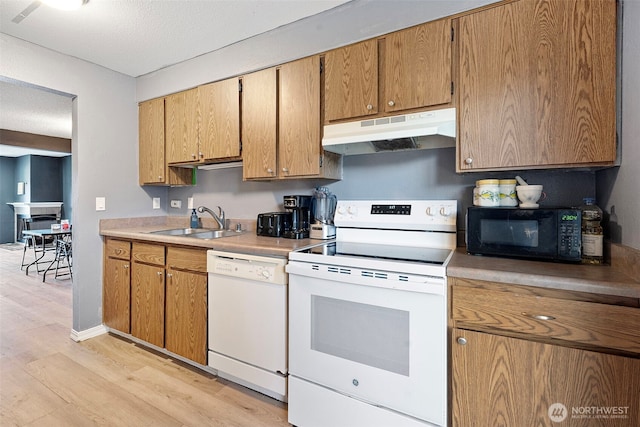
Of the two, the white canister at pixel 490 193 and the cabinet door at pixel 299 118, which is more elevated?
the cabinet door at pixel 299 118

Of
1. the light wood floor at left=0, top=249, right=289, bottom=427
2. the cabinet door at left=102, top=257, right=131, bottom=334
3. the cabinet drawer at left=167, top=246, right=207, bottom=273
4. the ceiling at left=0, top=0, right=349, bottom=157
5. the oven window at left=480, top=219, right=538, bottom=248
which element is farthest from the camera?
the cabinet door at left=102, top=257, right=131, bottom=334

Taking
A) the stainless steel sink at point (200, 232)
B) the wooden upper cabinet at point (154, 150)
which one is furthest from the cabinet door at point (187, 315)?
the wooden upper cabinet at point (154, 150)

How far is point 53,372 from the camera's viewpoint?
2055 millimetres

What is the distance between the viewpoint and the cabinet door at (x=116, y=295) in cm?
248

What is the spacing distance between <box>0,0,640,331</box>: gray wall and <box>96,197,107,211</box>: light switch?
37 millimetres

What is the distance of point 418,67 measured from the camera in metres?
1.63

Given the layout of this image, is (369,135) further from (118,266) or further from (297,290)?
(118,266)

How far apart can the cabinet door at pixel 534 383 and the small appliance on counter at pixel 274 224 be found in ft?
4.23

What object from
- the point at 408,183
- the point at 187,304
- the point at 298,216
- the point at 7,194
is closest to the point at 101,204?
the point at 187,304

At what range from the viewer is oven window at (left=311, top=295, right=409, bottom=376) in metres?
1.31

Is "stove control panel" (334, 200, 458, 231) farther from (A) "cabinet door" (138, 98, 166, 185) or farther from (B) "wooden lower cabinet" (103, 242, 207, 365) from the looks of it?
(A) "cabinet door" (138, 98, 166, 185)

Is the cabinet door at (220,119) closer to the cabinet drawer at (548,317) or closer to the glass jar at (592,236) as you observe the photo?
the cabinet drawer at (548,317)

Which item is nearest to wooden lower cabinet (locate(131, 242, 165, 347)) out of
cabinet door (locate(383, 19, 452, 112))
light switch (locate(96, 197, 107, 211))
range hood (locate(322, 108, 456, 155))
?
light switch (locate(96, 197, 107, 211))

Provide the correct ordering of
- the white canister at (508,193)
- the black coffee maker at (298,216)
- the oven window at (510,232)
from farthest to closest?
1. the black coffee maker at (298,216)
2. the white canister at (508,193)
3. the oven window at (510,232)
